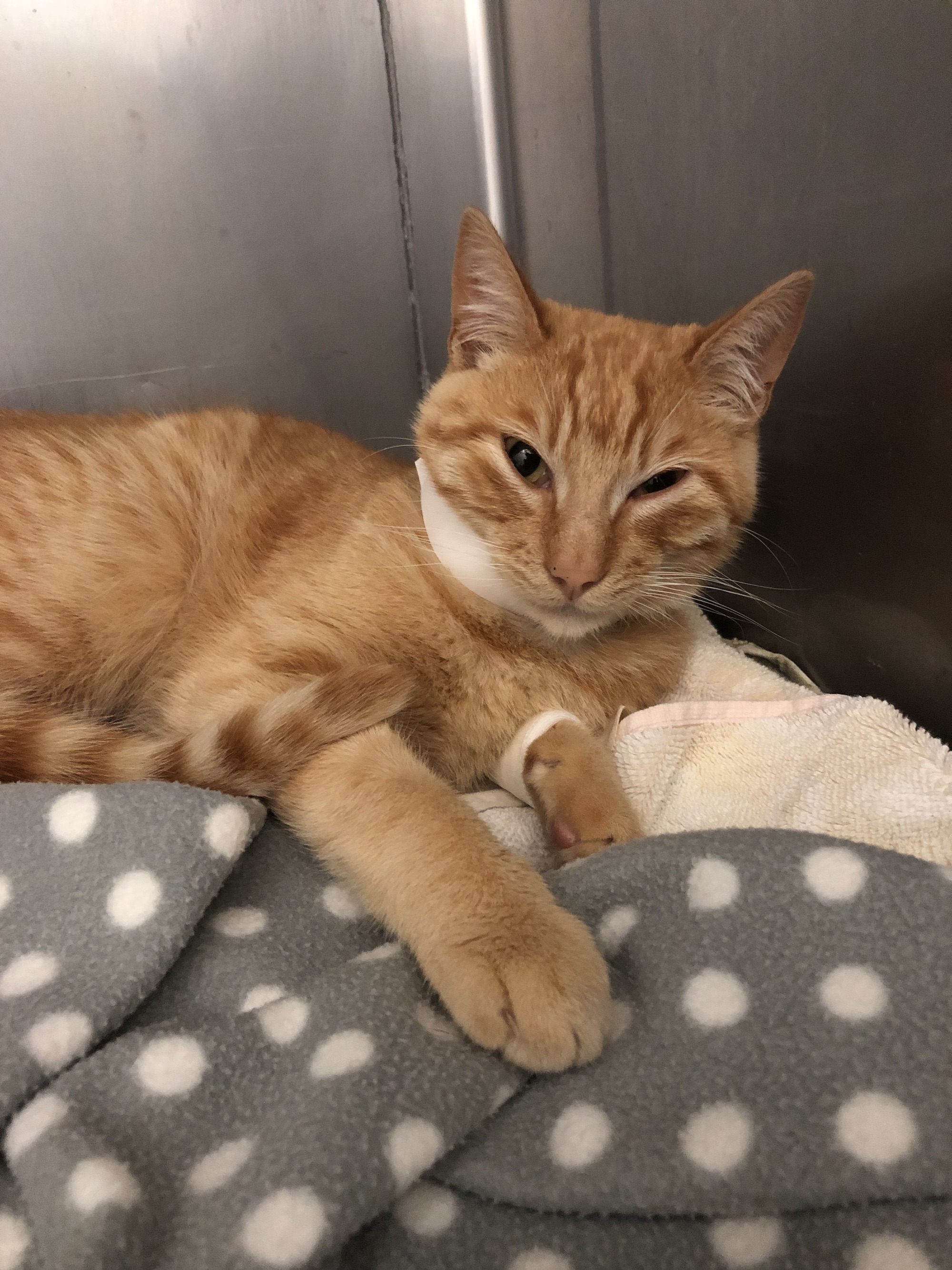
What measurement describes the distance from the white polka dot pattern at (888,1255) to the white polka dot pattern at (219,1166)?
Result: 43cm

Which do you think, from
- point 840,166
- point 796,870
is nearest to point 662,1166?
point 796,870

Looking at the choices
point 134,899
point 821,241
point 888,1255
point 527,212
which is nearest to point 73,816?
point 134,899

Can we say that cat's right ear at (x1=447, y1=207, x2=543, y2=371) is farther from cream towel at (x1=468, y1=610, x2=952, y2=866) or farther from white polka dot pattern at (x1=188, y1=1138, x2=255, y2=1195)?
white polka dot pattern at (x1=188, y1=1138, x2=255, y2=1195)

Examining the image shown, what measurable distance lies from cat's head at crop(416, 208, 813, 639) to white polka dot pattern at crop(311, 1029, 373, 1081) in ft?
1.75

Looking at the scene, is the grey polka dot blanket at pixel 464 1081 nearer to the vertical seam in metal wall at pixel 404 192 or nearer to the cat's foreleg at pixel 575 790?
the cat's foreleg at pixel 575 790

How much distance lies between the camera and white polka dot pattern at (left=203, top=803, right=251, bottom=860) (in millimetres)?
814

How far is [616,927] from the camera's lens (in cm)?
79

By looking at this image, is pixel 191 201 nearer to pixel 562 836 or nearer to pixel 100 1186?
pixel 562 836

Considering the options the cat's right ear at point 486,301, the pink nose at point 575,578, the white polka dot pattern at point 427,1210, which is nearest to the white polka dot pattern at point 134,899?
the white polka dot pattern at point 427,1210

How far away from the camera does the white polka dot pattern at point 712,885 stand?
75 centimetres

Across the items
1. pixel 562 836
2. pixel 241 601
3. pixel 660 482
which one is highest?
pixel 660 482

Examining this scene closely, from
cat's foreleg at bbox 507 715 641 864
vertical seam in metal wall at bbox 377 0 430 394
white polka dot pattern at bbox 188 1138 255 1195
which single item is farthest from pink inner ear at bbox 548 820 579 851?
vertical seam in metal wall at bbox 377 0 430 394

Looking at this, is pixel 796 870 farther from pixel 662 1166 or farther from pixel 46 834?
pixel 46 834

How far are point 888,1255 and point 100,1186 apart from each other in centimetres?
53
